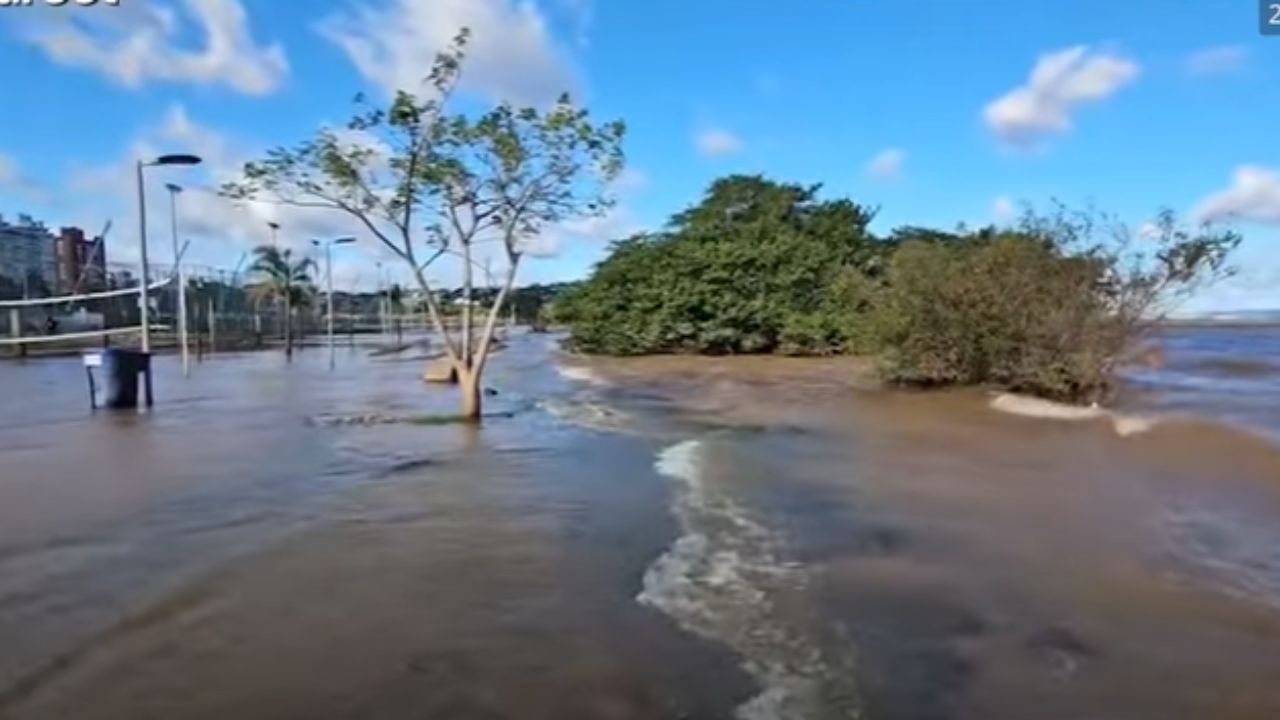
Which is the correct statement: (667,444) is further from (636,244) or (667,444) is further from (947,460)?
(636,244)

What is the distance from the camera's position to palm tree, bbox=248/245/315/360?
61.0 m

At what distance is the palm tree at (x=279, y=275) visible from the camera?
2400 inches

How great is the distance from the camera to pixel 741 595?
6164 mm

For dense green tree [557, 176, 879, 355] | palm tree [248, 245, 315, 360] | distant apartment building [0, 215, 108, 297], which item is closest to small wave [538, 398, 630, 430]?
dense green tree [557, 176, 879, 355]

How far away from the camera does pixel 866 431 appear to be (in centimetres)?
1549

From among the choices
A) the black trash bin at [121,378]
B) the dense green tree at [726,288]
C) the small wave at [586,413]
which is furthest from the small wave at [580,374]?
the black trash bin at [121,378]

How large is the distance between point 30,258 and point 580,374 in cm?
3296

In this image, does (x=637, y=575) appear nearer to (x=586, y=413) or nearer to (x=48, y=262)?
(x=586, y=413)

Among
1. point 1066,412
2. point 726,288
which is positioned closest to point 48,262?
point 726,288

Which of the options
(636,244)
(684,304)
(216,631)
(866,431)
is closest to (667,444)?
(866,431)

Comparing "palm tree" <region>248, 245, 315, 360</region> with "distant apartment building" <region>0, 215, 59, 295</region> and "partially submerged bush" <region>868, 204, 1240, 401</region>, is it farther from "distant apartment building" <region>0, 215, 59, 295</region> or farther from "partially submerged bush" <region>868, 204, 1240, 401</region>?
"partially submerged bush" <region>868, 204, 1240, 401</region>

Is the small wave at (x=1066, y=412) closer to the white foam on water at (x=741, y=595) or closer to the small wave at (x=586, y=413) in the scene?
the small wave at (x=586, y=413)

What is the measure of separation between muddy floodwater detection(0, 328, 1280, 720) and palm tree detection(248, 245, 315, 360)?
1901 inches

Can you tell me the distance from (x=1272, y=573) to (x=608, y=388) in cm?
1899
